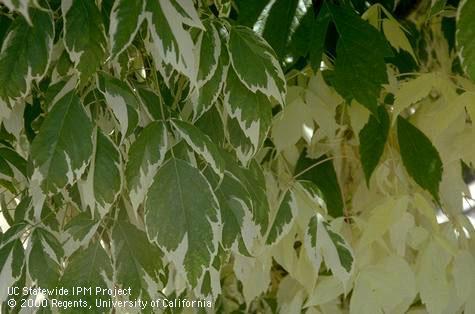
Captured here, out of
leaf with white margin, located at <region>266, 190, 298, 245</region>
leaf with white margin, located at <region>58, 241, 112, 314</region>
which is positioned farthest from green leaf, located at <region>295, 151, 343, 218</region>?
leaf with white margin, located at <region>58, 241, 112, 314</region>

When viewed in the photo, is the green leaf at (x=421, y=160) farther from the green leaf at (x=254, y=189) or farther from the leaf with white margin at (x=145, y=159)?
the leaf with white margin at (x=145, y=159)

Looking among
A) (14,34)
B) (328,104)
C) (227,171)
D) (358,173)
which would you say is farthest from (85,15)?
(358,173)

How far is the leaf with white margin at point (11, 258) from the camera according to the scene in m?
0.58

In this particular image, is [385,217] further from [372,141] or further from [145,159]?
[145,159]

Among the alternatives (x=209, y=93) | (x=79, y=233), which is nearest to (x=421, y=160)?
(x=209, y=93)

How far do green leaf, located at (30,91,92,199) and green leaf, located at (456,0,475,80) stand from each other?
34 centimetres

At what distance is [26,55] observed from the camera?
54 cm

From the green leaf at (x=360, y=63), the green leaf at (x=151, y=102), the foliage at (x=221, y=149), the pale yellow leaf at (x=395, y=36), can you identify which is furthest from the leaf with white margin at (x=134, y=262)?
the pale yellow leaf at (x=395, y=36)

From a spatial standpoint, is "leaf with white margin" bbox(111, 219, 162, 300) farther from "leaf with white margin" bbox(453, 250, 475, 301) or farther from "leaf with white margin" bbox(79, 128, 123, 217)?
"leaf with white margin" bbox(453, 250, 475, 301)

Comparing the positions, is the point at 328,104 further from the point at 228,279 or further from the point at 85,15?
the point at 228,279

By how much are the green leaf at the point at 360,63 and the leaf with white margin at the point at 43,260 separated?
1.04 ft

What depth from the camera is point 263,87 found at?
1.86 ft

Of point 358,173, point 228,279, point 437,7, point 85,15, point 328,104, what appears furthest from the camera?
point 228,279

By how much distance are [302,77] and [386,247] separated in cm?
23
